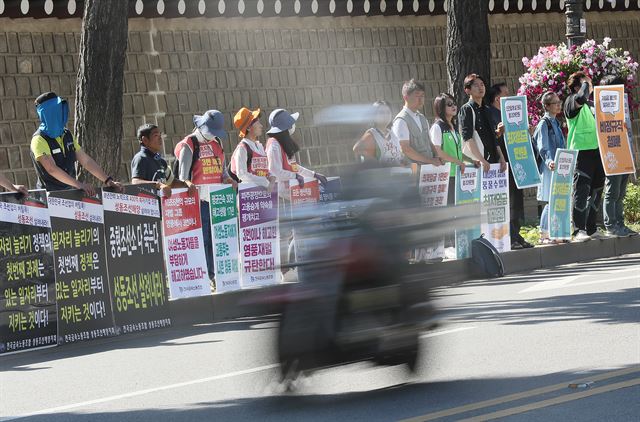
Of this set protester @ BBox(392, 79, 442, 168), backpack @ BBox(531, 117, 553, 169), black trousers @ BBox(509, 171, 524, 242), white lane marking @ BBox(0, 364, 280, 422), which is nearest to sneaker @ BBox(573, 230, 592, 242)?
black trousers @ BBox(509, 171, 524, 242)

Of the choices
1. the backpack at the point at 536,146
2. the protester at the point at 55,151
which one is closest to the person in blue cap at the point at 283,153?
the protester at the point at 55,151

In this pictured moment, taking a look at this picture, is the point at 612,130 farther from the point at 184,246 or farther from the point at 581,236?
the point at 184,246

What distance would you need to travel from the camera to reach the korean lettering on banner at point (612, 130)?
648 inches

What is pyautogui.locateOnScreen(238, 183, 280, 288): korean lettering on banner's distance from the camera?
13.5m

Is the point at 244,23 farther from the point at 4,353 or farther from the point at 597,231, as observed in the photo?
the point at 4,353

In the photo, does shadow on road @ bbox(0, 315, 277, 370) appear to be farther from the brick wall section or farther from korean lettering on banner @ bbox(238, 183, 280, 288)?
the brick wall section

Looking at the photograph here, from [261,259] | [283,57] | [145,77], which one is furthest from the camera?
[283,57]

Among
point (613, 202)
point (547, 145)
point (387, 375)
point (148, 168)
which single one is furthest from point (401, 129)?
point (387, 375)

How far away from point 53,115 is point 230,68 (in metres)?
7.76

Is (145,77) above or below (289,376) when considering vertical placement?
above

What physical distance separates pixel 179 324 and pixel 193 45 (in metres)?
7.36

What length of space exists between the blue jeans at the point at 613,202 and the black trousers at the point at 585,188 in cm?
22

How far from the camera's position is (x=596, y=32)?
84.9 feet

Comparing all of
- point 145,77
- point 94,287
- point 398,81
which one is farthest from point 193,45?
point 94,287
